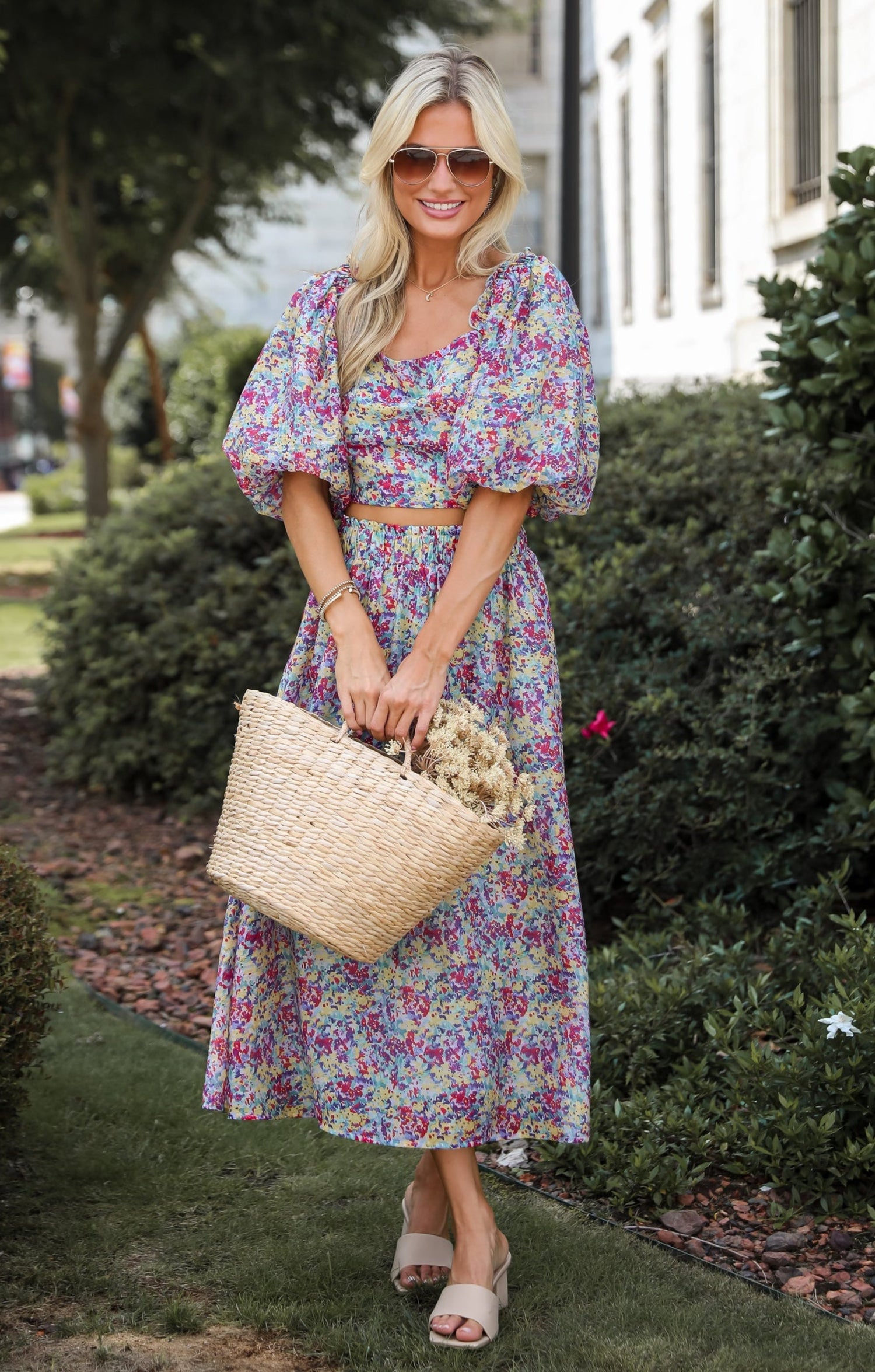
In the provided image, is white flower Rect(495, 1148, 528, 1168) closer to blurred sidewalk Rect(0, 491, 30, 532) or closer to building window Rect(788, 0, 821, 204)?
building window Rect(788, 0, 821, 204)

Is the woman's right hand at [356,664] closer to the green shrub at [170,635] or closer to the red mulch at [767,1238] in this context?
the red mulch at [767,1238]

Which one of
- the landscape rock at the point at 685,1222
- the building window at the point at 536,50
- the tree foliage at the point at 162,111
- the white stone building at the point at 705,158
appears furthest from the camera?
the building window at the point at 536,50

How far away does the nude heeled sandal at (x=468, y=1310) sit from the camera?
2684mm

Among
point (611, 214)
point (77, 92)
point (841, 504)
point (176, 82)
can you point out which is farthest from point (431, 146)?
point (611, 214)

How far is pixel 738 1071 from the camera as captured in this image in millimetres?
3447

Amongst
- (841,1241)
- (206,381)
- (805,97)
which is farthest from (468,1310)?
(206,381)

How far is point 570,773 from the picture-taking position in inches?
192

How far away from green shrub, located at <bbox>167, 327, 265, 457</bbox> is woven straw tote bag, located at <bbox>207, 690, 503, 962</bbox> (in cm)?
2174

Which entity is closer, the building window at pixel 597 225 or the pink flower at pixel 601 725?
the pink flower at pixel 601 725

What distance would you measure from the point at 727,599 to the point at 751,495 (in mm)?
→ 501

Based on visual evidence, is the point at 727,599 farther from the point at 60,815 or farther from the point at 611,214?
the point at 611,214

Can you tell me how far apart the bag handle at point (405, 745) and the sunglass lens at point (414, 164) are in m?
1.01

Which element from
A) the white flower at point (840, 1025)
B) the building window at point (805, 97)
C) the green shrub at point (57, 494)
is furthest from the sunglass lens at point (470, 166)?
the green shrub at point (57, 494)

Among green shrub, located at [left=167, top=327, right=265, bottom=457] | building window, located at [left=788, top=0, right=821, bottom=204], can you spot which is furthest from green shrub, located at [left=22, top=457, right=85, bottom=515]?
building window, located at [left=788, top=0, right=821, bottom=204]
